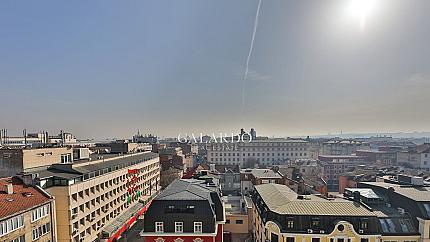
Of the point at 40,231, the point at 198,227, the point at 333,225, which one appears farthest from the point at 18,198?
the point at 333,225

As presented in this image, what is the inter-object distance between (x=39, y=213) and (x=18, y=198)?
346 cm

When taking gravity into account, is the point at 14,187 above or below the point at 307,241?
above

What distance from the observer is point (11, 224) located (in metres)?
34.5

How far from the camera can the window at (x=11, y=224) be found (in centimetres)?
3297

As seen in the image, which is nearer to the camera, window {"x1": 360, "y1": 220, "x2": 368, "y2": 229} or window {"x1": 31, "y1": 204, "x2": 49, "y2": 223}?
window {"x1": 31, "y1": 204, "x2": 49, "y2": 223}

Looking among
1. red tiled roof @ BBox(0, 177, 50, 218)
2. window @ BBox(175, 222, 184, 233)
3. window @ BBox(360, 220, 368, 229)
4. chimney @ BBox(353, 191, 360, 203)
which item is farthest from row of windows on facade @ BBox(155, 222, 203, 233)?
chimney @ BBox(353, 191, 360, 203)

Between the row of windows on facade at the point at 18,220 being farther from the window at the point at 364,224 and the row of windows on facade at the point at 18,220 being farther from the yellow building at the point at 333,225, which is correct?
the window at the point at 364,224

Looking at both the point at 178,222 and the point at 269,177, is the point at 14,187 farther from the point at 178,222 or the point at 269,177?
the point at 269,177

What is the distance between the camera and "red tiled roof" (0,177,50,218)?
3525 cm

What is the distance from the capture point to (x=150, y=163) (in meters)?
94.2

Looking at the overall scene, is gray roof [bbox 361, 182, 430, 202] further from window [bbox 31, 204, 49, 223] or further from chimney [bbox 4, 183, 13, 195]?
chimney [bbox 4, 183, 13, 195]

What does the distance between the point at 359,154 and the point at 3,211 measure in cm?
19456

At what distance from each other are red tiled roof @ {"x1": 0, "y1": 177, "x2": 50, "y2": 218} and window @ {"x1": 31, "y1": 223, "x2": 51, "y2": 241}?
11.3ft

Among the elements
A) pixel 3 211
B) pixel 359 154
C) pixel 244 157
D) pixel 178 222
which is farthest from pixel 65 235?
pixel 359 154
